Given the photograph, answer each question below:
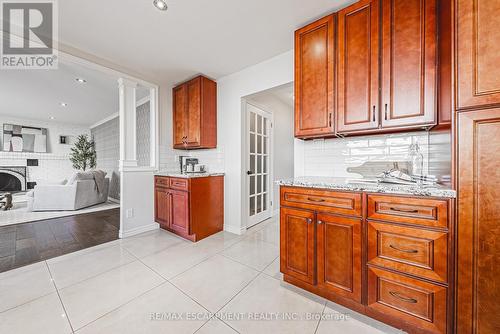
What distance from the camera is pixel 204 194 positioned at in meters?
2.76

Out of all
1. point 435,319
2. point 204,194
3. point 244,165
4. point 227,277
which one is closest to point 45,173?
point 204,194

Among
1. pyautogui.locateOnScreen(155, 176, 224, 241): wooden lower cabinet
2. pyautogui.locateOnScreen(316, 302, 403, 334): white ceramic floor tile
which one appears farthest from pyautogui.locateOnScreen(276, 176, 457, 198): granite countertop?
pyautogui.locateOnScreen(155, 176, 224, 241): wooden lower cabinet

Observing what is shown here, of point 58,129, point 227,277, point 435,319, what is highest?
point 58,129

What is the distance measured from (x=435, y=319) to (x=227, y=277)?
145cm

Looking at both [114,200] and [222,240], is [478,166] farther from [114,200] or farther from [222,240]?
[114,200]

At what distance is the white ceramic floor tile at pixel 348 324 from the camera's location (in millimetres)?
1219

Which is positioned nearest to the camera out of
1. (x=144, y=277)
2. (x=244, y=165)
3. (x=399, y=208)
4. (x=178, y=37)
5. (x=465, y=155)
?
(x=465, y=155)

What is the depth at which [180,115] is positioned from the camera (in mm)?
3199

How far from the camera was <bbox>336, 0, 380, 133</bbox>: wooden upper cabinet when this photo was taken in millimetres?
1457

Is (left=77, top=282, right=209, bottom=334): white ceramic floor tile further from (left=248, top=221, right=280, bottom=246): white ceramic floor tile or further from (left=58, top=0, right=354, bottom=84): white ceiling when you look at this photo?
(left=58, top=0, right=354, bottom=84): white ceiling

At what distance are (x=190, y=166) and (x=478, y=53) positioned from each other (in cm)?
320

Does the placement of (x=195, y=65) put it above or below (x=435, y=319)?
above

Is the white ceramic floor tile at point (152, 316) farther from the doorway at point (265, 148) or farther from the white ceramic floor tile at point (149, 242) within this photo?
the doorway at point (265, 148)

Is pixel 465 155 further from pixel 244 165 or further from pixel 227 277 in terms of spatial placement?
pixel 244 165
